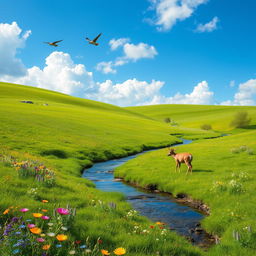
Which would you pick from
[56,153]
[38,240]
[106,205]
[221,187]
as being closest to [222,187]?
[221,187]

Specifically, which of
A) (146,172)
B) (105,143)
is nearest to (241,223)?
(146,172)

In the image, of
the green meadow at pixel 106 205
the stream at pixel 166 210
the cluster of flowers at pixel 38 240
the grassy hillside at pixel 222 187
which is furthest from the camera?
the stream at pixel 166 210

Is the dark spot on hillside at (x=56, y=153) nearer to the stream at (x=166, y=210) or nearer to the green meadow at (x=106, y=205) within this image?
the green meadow at (x=106, y=205)

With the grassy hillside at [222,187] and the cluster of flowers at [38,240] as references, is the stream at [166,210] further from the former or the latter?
the cluster of flowers at [38,240]

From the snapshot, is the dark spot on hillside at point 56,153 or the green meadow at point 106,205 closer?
the green meadow at point 106,205

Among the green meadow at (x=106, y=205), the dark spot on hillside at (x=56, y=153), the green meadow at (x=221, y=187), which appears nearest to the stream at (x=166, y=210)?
the green meadow at (x=221, y=187)

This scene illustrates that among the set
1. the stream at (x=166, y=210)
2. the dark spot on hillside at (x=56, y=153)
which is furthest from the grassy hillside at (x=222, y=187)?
the dark spot on hillside at (x=56, y=153)

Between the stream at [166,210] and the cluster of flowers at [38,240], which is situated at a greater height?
the cluster of flowers at [38,240]

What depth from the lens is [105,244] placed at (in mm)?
6262

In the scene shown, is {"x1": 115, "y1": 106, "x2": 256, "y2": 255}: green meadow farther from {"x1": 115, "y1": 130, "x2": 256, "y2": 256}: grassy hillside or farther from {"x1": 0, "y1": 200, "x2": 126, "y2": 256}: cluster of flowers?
{"x1": 0, "y1": 200, "x2": 126, "y2": 256}: cluster of flowers

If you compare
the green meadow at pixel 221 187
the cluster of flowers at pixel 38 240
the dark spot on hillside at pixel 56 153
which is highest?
the cluster of flowers at pixel 38 240

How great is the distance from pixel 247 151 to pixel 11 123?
39.1 meters

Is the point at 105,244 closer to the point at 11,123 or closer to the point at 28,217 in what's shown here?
the point at 28,217

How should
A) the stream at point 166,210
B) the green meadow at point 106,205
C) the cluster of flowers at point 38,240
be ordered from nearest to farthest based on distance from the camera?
the cluster of flowers at point 38,240 < the green meadow at point 106,205 < the stream at point 166,210
